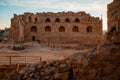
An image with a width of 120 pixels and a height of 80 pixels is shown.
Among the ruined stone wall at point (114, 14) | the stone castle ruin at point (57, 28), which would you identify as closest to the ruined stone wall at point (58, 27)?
the stone castle ruin at point (57, 28)

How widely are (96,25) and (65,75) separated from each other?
5131cm

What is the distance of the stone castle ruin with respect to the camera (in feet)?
Answer: 201

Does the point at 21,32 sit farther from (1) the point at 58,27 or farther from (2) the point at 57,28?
(1) the point at 58,27

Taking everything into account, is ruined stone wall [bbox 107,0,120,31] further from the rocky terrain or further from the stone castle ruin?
the stone castle ruin

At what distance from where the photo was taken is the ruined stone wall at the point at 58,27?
204ft

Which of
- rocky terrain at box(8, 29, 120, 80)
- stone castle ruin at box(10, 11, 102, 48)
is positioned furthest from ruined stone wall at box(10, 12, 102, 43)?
rocky terrain at box(8, 29, 120, 80)

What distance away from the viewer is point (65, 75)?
1784 centimetres

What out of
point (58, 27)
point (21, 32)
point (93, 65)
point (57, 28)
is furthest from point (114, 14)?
point (58, 27)

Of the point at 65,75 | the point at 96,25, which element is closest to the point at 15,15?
the point at 96,25

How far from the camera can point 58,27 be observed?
6612 cm

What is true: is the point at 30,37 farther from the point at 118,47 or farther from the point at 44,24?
the point at 118,47

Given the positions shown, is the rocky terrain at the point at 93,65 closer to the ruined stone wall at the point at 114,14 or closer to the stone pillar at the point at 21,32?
the ruined stone wall at the point at 114,14

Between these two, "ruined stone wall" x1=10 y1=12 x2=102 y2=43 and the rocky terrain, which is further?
"ruined stone wall" x1=10 y1=12 x2=102 y2=43

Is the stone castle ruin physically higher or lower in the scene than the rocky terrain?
higher
